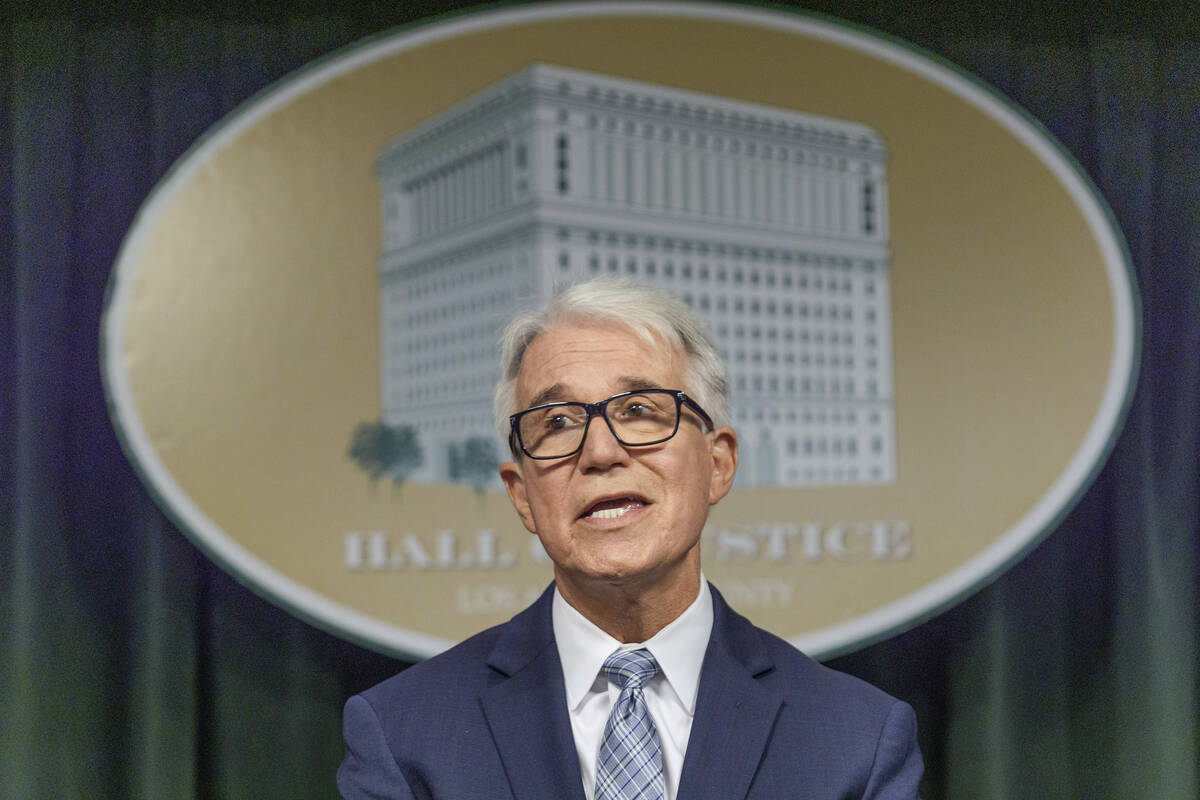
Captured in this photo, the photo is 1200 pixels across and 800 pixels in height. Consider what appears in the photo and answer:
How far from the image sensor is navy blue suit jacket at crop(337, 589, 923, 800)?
1.21 meters

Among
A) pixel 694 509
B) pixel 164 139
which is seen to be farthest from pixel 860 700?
pixel 164 139

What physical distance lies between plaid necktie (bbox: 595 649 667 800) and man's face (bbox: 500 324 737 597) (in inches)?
4.0

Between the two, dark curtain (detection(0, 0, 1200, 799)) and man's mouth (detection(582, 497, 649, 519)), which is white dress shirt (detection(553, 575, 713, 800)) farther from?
dark curtain (detection(0, 0, 1200, 799))

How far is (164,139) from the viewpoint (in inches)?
102

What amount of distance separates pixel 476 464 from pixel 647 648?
1372 millimetres

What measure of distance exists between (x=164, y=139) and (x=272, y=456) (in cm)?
78

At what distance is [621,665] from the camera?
1.26m

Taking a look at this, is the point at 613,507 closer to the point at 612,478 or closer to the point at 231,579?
the point at 612,478

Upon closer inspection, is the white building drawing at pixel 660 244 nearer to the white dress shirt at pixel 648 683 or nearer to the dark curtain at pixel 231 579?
the dark curtain at pixel 231 579

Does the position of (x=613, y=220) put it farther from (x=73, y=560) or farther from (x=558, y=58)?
(x=73, y=560)

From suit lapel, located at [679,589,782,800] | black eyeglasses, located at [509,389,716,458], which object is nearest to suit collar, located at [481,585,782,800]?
suit lapel, located at [679,589,782,800]

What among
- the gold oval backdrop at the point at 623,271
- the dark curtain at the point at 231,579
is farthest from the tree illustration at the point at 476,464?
the dark curtain at the point at 231,579

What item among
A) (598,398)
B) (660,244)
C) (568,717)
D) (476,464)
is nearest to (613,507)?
(598,398)

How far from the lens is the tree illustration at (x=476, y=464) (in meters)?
2.60
